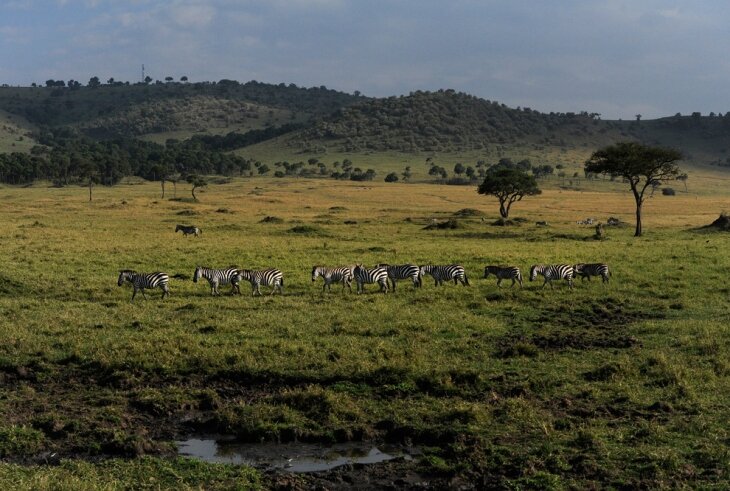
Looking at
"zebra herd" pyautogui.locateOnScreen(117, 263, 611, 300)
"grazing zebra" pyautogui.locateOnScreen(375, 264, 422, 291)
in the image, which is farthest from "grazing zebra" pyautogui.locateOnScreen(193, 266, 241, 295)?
"grazing zebra" pyautogui.locateOnScreen(375, 264, 422, 291)

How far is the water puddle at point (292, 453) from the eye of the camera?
1156 cm

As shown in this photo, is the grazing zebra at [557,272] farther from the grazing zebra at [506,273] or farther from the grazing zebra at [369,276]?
the grazing zebra at [369,276]

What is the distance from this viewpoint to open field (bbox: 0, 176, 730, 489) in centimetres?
1102

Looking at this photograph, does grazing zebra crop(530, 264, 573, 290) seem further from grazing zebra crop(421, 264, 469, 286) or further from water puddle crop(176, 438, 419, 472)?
water puddle crop(176, 438, 419, 472)

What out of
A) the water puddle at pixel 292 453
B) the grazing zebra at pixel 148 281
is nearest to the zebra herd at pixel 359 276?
the grazing zebra at pixel 148 281

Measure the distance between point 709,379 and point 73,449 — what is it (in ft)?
38.7

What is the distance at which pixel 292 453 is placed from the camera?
12.0 metres

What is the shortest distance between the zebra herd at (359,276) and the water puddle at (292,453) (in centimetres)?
1268

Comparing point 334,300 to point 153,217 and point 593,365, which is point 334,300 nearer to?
point 593,365

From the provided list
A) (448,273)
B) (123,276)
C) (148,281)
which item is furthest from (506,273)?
(123,276)

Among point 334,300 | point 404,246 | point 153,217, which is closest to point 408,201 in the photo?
point 153,217

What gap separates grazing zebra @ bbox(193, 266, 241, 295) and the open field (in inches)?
28.2

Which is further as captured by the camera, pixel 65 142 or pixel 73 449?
pixel 65 142

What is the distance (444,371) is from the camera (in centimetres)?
1507
